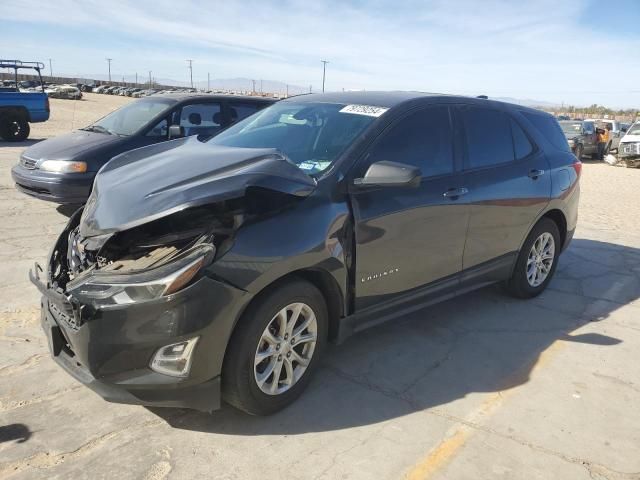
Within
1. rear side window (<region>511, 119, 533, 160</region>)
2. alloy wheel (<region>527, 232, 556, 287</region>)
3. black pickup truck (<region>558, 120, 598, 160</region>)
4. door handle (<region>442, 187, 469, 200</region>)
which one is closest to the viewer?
door handle (<region>442, 187, 469, 200</region>)

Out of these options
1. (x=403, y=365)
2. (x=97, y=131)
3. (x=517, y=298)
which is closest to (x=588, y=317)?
(x=517, y=298)

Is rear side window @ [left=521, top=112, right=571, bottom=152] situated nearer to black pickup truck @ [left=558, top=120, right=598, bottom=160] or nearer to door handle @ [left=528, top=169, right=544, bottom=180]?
door handle @ [left=528, top=169, right=544, bottom=180]

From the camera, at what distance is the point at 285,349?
3.02 meters

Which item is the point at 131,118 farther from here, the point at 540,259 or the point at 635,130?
the point at 635,130

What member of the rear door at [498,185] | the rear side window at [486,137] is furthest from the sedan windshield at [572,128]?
the rear side window at [486,137]

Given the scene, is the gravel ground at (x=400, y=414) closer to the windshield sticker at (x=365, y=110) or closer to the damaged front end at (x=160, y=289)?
the damaged front end at (x=160, y=289)

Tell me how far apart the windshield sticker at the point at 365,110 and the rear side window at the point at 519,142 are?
5.31ft

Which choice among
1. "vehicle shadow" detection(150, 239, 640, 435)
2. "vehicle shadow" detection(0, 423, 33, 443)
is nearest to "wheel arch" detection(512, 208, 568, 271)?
"vehicle shadow" detection(150, 239, 640, 435)

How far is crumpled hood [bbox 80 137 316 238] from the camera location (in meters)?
2.72

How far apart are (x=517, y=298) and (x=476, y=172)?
5.21ft

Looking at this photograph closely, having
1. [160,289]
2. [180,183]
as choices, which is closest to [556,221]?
[180,183]

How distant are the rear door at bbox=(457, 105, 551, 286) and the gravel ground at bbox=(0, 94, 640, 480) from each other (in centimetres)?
61

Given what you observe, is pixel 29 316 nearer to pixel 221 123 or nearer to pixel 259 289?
pixel 259 289

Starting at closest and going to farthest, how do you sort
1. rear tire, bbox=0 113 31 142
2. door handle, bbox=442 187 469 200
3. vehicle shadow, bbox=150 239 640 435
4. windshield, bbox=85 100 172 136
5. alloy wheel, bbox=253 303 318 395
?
alloy wheel, bbox=253 303 318 395
vehicle shadow, bbox=150 239 640 435
door handle, bbox=442 187 469 200
windshield, bbox=85 100 172 136
rear tire, bbox=0 113 31 142
